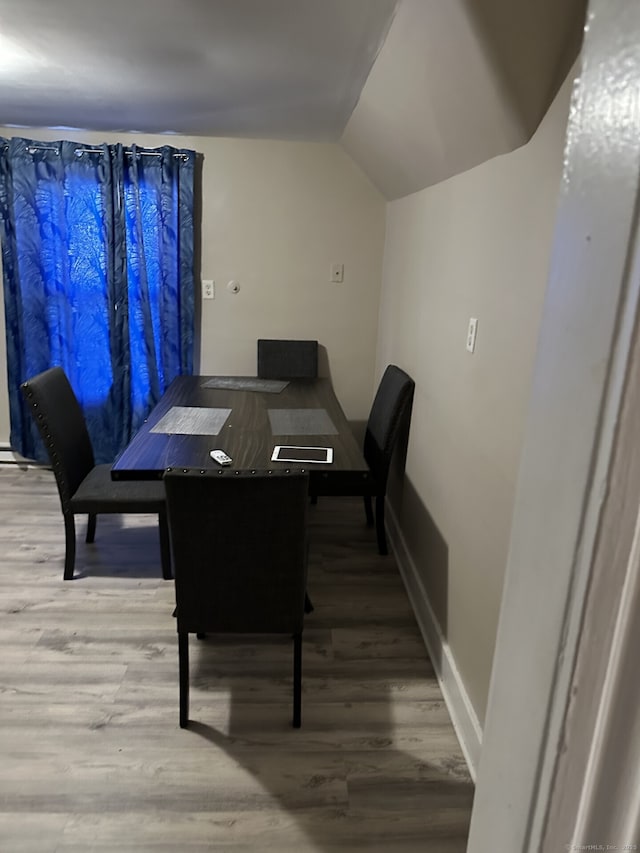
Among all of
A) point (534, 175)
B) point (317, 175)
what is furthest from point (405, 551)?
point (317, 175)

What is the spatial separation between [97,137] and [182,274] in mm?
870

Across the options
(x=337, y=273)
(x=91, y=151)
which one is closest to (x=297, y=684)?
(x=337, y=273)

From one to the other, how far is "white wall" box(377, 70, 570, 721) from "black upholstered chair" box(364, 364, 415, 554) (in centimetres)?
7

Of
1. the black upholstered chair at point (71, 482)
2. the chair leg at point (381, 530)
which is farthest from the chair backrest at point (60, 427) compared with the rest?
the chair leg at point (381, 530)

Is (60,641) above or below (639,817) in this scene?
below

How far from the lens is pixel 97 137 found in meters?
3.28

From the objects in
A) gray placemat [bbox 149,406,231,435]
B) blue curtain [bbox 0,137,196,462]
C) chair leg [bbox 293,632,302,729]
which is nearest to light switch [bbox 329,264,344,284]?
blue curtain [bbox 0,137,196,462]

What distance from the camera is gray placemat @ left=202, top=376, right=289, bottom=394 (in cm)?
307

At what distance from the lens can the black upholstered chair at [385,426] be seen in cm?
255

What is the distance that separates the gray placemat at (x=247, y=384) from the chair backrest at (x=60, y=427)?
0.70 metres

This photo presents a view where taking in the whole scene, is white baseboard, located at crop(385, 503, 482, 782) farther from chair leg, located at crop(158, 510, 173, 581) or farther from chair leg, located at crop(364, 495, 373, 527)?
chair leg, located at crop(158, 510, 173, 581)

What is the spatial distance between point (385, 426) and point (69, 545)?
1.48 meters

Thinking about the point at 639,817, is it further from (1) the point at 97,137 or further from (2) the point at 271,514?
(1) the point at 97,137

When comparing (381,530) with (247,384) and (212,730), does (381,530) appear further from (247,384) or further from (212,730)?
(212,730)
